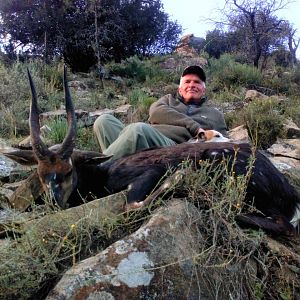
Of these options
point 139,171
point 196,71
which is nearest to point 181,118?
point 196,71

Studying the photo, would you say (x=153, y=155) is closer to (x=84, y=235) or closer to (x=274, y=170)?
(x=274, y=170)

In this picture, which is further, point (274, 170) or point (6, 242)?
point (274, 170)

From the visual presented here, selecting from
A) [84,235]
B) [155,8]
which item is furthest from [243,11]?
[84,235]

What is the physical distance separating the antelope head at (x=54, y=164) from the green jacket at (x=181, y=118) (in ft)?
6.45

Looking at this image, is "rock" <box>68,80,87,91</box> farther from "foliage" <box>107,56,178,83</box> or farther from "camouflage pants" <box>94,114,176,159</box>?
"camouflage pants" <box>94,114,176,159</box>

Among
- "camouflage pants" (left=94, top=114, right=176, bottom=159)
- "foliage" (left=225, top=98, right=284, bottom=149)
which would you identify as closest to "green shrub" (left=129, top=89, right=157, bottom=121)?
"foliage" (left=225, top=98, right=284, bottom=149)

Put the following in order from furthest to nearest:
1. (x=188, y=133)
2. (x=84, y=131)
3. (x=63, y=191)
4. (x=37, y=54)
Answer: (x=37, y=54) < (x=84, y=131) < (x=188, y=133) < (x=63, y=191)

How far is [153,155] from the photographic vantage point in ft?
13.2

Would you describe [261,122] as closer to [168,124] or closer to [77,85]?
[168,124]

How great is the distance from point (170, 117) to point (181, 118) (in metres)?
0.15

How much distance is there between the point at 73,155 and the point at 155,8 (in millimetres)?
15000

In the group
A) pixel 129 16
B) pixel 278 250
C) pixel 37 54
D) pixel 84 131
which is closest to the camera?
pixel 278 250

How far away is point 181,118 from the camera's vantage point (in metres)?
5.77

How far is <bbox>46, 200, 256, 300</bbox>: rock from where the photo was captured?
7.97 ft
